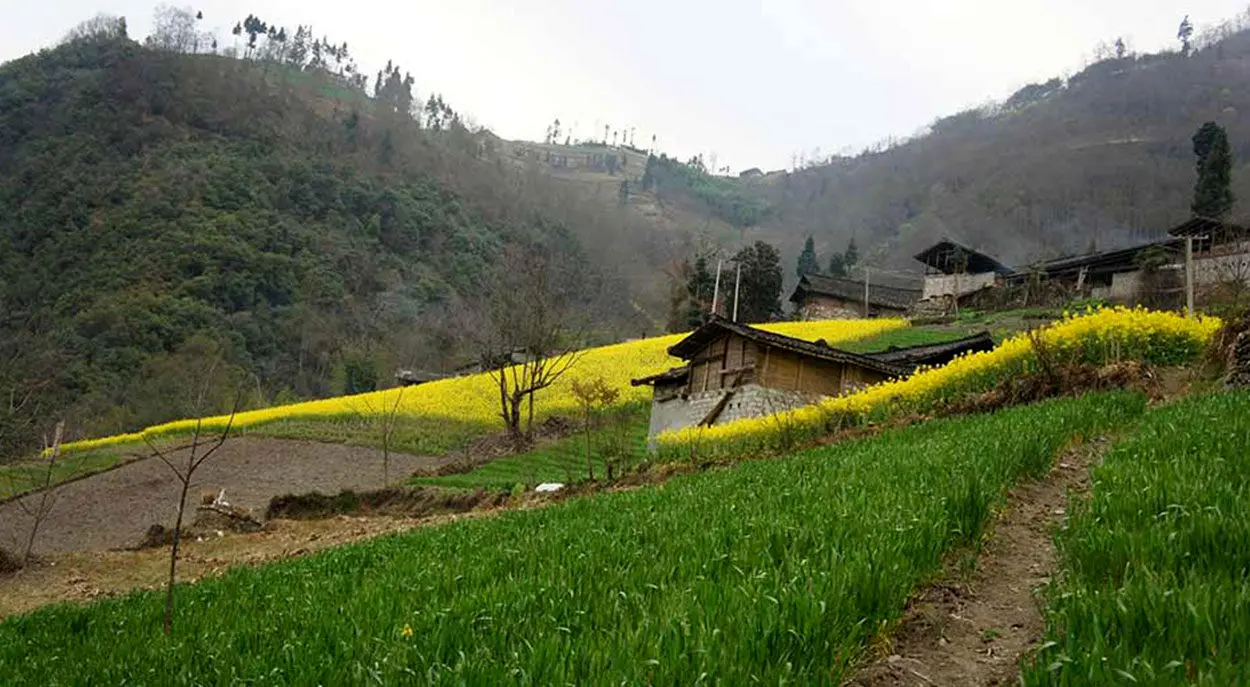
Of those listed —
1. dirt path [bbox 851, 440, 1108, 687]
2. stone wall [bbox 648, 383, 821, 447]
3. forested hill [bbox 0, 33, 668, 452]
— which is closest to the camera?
dirt path [bbox 851, 440, 1108, 687]

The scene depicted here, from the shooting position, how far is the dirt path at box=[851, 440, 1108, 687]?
3.54m

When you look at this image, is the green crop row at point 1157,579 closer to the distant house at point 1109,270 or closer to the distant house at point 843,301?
the distant house at point 1109,270

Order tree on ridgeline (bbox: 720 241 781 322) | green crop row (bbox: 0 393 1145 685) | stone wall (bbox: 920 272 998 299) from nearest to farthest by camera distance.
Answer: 1. green crop row (bbox: 0 393 1145 685)
2. stone wall (bbox: 920 272 998 299)
3. tree on ridgeline (bbox: 720 241 781 322)

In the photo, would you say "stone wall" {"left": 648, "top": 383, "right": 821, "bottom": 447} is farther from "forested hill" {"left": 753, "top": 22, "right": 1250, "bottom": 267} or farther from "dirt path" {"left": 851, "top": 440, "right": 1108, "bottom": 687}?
"forested hill" {"left": 753, "top": 22, "right": 1250, "bottom": 267}

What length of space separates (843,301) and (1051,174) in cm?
8328

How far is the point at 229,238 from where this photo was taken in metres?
89.2

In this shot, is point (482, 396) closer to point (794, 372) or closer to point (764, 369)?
point (764, 369)

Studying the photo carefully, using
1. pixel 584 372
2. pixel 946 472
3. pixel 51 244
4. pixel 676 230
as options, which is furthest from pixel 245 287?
pixel 676 230

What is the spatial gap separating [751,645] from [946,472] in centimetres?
468

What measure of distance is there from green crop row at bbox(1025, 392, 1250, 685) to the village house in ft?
75.0

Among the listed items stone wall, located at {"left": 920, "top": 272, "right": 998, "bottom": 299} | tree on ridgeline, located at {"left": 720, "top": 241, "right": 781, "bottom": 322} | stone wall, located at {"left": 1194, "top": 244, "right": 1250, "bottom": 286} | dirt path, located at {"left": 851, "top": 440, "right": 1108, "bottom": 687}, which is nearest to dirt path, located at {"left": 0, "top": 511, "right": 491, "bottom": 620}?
dirt path, located at {"left": 851, "top": 440, "right": 1108, "bottom": 687}

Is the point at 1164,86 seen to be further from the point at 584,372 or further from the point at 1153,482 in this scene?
the point at 1153,482

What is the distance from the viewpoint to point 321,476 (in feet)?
123

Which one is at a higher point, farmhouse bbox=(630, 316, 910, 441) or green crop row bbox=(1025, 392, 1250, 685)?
green crop row bbox=(1025, 392, 1250, 685)
